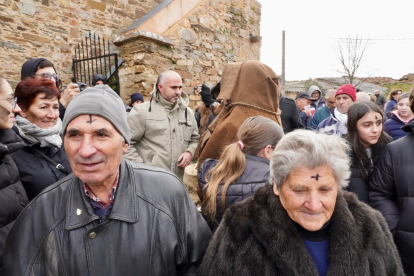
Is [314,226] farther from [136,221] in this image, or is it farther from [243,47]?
[243,47]

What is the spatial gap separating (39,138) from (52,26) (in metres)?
5.07

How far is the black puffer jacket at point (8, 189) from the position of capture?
1.60m

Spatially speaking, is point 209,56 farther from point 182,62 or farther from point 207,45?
point 182,62

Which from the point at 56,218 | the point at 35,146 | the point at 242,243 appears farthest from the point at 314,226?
the point at 35,146

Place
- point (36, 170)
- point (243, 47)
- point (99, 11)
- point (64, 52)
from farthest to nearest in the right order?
point (243, 47), point (99, 11), point (64, 52), point (36, 170)

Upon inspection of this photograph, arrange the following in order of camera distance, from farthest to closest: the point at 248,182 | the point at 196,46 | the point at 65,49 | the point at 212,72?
1. the point at 212,72
2. the point at 196,46
3. the point at 65,49
4. the point at 248,182

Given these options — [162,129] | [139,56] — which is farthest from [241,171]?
[139,56]

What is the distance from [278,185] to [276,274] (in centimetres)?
43

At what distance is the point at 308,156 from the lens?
1396 millimetres

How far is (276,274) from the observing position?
53.1 inches

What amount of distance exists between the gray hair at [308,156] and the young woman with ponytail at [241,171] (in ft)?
1.36

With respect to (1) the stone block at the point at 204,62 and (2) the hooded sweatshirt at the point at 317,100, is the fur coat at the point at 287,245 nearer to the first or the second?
(2) the hooded sweatshirt at the point at 317,100

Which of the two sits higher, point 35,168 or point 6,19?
point 6,19

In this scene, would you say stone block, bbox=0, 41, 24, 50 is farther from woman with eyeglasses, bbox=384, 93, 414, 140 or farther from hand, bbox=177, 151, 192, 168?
woman with eyeglasses, bbox=384, 93, 414, 140
